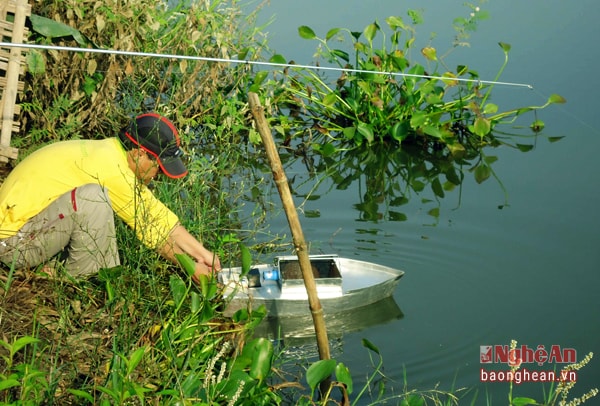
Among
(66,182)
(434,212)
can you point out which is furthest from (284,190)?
(434,212)

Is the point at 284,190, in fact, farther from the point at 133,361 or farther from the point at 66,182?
the point at 66,182

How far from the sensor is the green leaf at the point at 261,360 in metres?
3.48

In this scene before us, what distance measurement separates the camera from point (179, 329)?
12.7ft

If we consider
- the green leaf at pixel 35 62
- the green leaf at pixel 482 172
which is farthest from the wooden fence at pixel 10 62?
the green leaf at pixel 482 172

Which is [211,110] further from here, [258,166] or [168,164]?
[168,164]

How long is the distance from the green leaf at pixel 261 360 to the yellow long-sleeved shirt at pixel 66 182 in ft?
3.13

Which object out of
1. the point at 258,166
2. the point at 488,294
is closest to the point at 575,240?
the point at 488,294

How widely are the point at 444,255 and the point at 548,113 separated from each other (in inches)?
123

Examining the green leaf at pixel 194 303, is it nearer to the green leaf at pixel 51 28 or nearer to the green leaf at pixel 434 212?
the green leaf at pixel 434 212

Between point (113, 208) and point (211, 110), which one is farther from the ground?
point (211, 110)

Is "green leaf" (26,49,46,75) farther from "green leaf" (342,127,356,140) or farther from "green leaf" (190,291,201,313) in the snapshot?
"green leaf" (190,291,201,313)

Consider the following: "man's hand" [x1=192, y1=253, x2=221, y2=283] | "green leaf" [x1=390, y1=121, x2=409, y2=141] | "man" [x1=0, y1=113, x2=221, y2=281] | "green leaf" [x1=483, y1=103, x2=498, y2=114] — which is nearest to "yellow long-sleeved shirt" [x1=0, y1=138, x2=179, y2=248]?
"man" [x1=0, y1=113, x2=221, y2=281]

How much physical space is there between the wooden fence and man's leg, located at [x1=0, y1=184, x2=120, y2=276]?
1.46m

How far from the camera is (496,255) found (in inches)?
231
